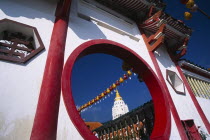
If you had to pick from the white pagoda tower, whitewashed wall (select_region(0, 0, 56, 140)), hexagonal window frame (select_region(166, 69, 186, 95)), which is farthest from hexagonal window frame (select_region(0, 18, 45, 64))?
the white pagoda tower

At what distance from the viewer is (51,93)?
8.77 ft

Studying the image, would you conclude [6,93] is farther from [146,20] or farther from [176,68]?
[176,68]

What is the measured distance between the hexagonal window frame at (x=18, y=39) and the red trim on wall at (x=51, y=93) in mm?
337

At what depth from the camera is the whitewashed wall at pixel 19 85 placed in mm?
2236

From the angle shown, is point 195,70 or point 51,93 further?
point 195,70

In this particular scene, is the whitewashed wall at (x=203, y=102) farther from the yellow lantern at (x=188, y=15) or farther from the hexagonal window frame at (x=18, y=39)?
the hexagonal window frame at (x=18, y=39)

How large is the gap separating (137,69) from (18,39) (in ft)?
13.2

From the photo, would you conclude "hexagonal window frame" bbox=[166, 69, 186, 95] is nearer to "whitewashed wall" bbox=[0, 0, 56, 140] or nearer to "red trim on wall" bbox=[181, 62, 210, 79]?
"red trim on wall" bbox=[181, 62, 210, 79]

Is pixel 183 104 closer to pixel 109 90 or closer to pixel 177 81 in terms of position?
pixel 177 81

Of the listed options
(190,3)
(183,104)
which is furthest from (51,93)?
(183,104)

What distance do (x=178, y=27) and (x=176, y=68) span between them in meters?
2.02

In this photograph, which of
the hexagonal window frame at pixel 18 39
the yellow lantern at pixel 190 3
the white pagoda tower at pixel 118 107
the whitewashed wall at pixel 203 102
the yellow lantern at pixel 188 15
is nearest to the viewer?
the hexagonal window frame at pixel 18 39

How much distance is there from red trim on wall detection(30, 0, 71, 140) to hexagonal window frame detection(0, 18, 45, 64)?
34cm

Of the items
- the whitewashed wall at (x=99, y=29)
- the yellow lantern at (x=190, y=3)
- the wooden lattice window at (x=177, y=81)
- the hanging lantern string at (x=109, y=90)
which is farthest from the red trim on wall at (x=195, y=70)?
the yellow lantern at (x=190, y=3)
